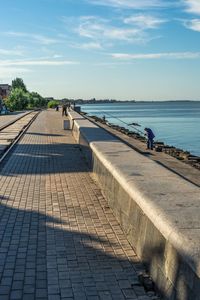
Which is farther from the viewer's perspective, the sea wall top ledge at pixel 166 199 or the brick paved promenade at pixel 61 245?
the brick paved promenade at pixel 61 245

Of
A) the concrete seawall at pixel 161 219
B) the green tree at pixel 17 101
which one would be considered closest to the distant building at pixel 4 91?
the green tree at pixel 17 101

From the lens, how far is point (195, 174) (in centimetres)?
1330

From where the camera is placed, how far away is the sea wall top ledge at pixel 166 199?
3750 mm

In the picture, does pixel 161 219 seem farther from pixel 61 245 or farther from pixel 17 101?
pixel 17 101

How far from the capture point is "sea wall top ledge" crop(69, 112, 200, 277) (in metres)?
3.75

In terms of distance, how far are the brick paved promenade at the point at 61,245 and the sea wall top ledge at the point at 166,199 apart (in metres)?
0.73

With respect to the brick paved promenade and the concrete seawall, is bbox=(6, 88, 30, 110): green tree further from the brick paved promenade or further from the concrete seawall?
the concrete seawall

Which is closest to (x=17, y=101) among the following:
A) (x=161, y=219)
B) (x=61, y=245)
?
(x=61, y=245)

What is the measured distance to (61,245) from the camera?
5723 mm

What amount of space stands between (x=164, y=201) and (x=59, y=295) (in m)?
1.60

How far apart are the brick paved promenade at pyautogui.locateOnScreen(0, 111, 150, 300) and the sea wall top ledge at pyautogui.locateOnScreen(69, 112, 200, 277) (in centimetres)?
73

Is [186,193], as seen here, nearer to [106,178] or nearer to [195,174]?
[106,178]

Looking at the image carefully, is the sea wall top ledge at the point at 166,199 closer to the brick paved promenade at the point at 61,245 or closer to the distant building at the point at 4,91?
the brick paved promenade at the point at 61,245

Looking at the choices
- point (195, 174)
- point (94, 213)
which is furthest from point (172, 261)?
point (195, 174)
